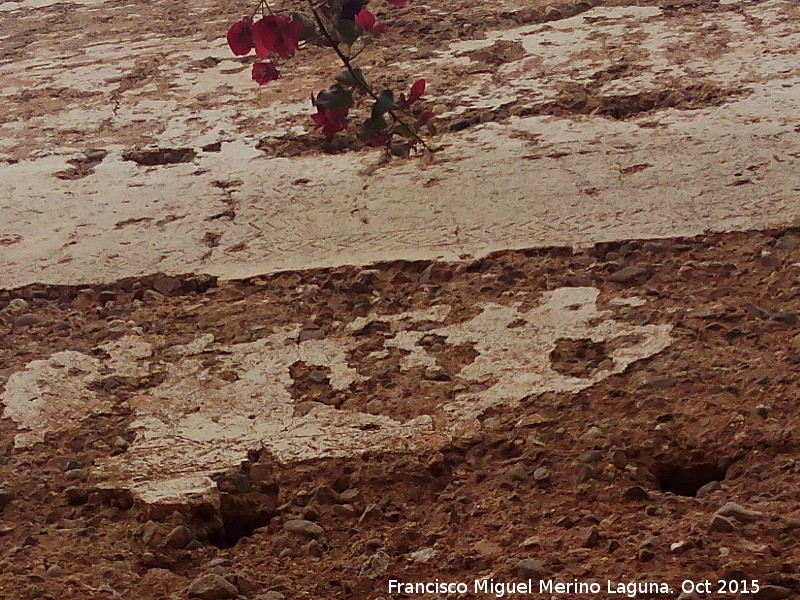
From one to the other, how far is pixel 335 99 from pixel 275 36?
5.8 inches

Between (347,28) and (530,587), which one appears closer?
(347,28)

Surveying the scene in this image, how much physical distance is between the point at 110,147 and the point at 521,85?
1.12 metres

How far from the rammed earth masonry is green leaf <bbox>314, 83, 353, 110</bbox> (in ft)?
2.06

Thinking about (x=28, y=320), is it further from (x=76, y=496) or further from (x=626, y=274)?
(x=626, y=274)

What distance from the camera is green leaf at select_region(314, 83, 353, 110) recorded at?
3.87 ft

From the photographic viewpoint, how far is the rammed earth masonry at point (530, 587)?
1.25 metres

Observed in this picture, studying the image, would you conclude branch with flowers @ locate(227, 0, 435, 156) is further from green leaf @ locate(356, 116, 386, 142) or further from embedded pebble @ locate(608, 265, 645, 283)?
embedded pebble @ locate(608, 265, 645, 283)

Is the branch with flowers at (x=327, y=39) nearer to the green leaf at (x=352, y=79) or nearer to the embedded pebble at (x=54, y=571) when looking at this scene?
the green leaf at (x=352, y=79)

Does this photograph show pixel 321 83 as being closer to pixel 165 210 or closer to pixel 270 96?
pixel 270 96

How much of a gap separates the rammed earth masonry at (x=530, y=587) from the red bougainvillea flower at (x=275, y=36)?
27.7 inches

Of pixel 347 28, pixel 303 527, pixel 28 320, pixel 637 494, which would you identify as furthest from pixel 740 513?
pixel 28 320

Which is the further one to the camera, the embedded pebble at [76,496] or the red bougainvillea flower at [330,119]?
the embedded pebble at [76,496]

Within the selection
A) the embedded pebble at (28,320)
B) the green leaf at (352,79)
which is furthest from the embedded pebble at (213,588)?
the embedded pebble at (28,320)

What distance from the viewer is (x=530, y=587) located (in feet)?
4.24
